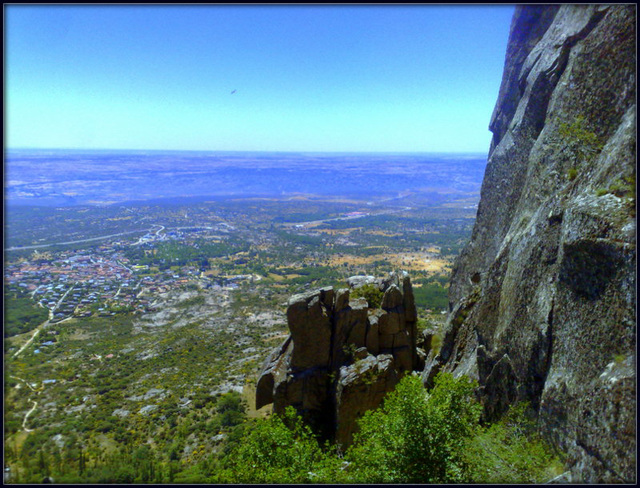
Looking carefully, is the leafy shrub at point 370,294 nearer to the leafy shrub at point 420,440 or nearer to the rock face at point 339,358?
the rock face at point 339,358

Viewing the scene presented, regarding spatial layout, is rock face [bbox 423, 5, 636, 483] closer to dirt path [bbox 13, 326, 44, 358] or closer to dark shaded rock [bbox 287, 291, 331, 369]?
dark shaded rock [bbox 287, 291, 331, 369]

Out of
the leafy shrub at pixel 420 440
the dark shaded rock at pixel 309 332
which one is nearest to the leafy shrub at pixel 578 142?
the leafy shrub at pixel 420 440

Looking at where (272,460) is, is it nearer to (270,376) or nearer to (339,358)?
(339,358)

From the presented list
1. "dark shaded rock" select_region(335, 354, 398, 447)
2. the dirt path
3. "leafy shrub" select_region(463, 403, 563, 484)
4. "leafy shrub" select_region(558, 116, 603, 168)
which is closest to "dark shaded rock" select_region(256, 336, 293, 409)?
"dark shaded rock" select_region(335, 354, 398, 447)

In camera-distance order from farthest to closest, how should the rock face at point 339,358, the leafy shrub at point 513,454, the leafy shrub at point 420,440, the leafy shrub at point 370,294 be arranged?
the leafy shrub at point 370,294 → the rock face at point 339,358 → the leafy shrub at point 420,440 → the leafy shrub at point 513,454

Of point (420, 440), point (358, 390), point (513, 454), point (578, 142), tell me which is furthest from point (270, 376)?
point (578, 142)

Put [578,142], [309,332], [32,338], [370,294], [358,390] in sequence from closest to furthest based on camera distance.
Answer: [578,142], [358,390], [309,332], [370,294], [32,338]

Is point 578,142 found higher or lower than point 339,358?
higher
